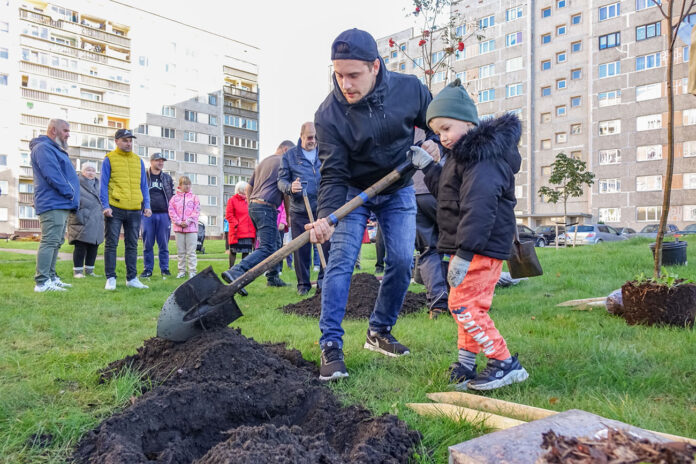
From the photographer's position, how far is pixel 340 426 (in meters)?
2.24

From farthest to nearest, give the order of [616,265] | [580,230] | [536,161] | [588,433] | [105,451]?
1. [536,161]
2. [580,230]
3. [616,265]
4. [105,451]
5. [588,433]

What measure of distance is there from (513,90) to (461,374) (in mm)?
54198

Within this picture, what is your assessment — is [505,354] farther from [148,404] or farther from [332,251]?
[148,404]

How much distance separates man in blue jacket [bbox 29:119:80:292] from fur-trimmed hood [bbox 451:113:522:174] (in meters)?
5.71

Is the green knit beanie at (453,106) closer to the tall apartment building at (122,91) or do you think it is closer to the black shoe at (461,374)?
the black shoe at (461,374)

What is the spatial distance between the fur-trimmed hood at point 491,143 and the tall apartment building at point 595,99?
39140 millimetres

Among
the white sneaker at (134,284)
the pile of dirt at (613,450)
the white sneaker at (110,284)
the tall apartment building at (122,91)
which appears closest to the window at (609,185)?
the tall apartment building at (122,91)

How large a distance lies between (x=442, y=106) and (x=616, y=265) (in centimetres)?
681

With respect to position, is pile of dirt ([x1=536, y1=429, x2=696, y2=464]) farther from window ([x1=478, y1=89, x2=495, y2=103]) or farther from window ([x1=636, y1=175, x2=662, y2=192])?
window ([x1=478, y1=89, x2=495, y2=103])

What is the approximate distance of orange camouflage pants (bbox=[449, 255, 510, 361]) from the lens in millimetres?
2801

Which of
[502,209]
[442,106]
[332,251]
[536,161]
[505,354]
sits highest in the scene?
[536,161]

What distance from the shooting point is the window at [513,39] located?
51875 millimetres

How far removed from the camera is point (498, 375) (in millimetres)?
2760

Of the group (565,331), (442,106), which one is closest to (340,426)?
(442,106)
